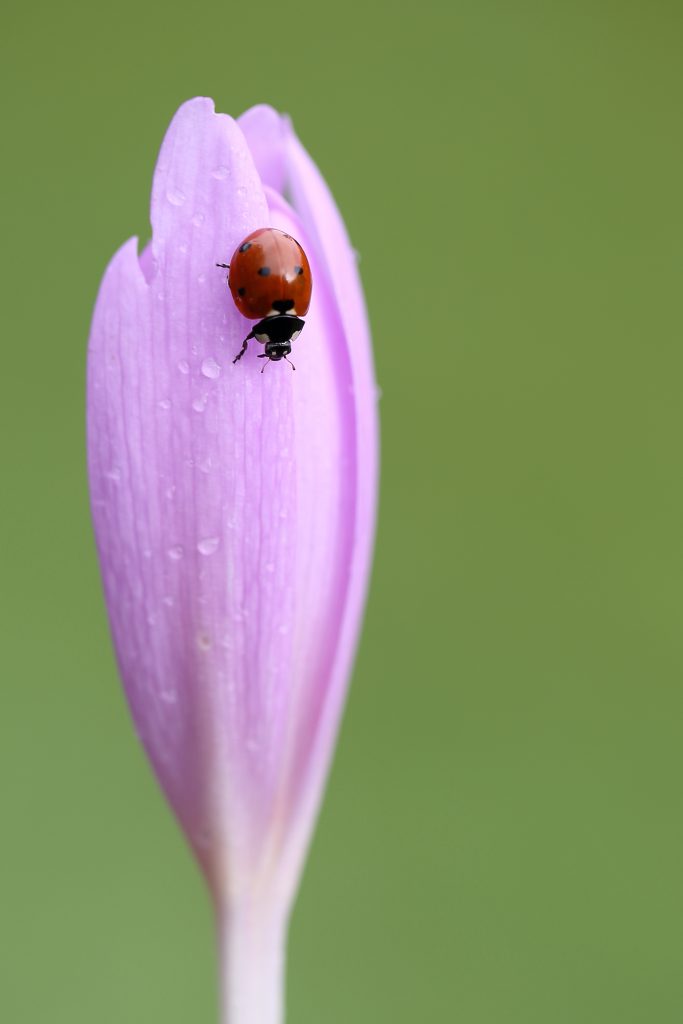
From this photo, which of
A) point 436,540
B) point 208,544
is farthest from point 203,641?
point 436,540

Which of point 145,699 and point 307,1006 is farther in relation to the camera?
point 307,1006

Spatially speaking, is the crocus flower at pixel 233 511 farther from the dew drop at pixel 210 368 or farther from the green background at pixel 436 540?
the green background at pixel 436 540

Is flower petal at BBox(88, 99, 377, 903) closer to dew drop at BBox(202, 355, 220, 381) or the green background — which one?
dew drop at BBox(202, 355, 220, 381)

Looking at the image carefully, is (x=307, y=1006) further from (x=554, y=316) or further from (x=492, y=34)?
(x=492, y=34)

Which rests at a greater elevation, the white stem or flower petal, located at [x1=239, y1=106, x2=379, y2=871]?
flower petal, located at [x1=239, y1=106, x2=379, y2=871]

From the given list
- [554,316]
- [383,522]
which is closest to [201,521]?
[383,522]

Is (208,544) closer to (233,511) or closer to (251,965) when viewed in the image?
(233,511)

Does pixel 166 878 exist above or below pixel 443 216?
below

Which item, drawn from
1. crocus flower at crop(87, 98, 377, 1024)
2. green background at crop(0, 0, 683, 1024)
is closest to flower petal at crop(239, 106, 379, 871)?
crocus flower at crop(87, 98, 377, 1024)
